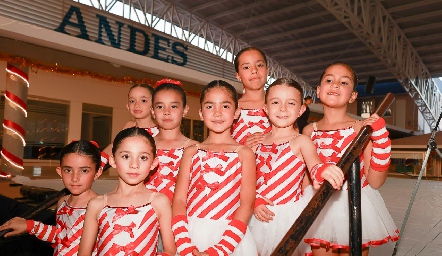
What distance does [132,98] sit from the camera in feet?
8.72

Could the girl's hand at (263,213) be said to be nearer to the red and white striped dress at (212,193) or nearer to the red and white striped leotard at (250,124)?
the red and white striped dress at (212,193)

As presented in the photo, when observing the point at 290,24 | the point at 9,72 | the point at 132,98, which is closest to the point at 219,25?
the point at 290,24

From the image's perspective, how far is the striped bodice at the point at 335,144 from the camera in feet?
6.38

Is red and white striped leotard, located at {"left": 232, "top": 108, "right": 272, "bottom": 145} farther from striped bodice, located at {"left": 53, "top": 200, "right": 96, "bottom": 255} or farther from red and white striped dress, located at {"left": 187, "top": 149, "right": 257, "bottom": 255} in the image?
striped bodice, located at {"left": 53, "top": 200, "right": 96, "bottom": 255}

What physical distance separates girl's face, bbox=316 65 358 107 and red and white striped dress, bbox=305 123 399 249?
17cm

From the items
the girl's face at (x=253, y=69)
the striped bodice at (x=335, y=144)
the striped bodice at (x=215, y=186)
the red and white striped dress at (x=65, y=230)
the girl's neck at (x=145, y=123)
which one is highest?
the girl's face at (x=253, y=69)

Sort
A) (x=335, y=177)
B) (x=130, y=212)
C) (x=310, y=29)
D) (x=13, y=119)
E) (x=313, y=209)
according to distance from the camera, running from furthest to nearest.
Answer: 1. (x=310, y=29)
2. (x=13, y=119)
3. (x=130, y=212)
4. (x=335, y=177)
5. (x=313, y=209)

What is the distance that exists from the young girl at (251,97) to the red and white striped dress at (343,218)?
1.89 ft

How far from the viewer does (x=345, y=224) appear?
6.14 feet

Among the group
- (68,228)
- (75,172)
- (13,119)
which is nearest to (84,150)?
(75,172)

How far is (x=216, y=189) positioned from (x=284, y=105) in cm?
60

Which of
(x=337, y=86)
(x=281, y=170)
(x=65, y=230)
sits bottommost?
(x=65, y=230)

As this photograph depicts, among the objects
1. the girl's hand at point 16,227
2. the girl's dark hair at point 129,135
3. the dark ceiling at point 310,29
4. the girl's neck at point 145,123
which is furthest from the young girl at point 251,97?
the dark ceiling at point 310,29

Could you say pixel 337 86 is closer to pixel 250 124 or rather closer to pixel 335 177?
pixel 250 124
